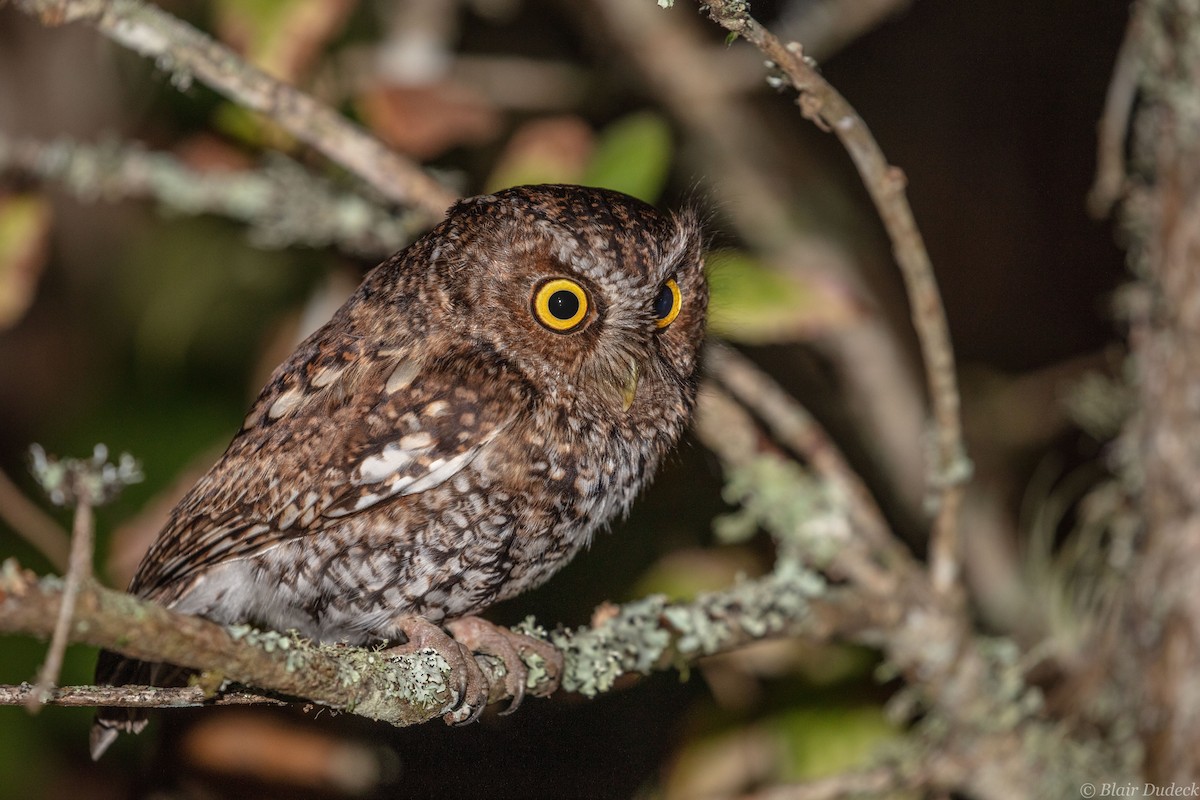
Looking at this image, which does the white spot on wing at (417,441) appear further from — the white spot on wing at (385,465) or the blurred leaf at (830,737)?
the blurred leaf at (830,737)

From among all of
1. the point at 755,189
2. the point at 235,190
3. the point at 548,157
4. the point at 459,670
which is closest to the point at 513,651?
the point at 459,670

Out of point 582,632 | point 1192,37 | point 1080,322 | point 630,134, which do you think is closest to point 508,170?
point 630,134

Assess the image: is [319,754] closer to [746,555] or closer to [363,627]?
[363,627]

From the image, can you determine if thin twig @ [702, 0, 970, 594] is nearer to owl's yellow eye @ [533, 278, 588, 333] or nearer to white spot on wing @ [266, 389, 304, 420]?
owl's yellow eye @ [533, 278, 588, 333]

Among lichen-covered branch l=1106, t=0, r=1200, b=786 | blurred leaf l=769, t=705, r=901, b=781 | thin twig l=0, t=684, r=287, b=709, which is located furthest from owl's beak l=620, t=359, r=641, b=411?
lichen-covered branch l=1106, t=0, r=1200, b=786

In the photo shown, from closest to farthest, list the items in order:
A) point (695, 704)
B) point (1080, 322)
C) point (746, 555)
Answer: point (695, 704)
point (746, 555)
point (1080, 322)

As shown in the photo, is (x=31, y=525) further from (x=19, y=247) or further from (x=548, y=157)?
(x=548, y=157)

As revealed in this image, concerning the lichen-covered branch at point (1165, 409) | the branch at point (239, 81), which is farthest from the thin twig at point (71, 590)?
the lichen-covered branch at point (1165, 409)
